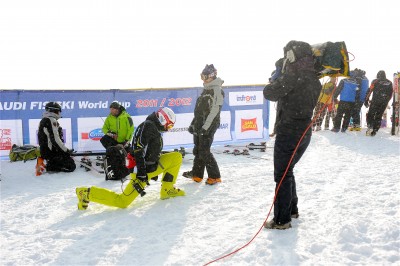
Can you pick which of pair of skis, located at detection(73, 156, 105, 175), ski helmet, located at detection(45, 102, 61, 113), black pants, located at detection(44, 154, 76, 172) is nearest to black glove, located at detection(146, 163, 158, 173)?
pair of skis, located at detection(73, 156, 105, 175)

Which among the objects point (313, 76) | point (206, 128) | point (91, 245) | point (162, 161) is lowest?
point (91, 245)

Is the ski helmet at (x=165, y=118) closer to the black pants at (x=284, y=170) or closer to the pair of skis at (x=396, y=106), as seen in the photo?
the black pants at (x=284, y=170)

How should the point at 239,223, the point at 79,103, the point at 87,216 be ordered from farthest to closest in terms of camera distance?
1. the point at 79,103
2. the point at 87,216
3. the point at 239,223

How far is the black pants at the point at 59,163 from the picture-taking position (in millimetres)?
8477

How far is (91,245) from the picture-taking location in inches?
171

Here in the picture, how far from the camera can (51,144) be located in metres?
8.36

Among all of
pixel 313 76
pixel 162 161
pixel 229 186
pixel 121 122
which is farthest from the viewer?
pixel 121 122

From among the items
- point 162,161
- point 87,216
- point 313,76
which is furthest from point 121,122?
point 313,76

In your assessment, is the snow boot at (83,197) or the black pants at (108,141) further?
the black pants at (108,141)

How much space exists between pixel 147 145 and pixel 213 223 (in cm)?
160

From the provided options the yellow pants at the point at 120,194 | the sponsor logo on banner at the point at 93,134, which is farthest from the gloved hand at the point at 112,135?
the yellow pants at the point at 120,194

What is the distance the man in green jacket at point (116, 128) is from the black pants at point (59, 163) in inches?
34.8

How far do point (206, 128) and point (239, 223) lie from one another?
8.28ft

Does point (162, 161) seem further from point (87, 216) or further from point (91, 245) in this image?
point (91, 245)
